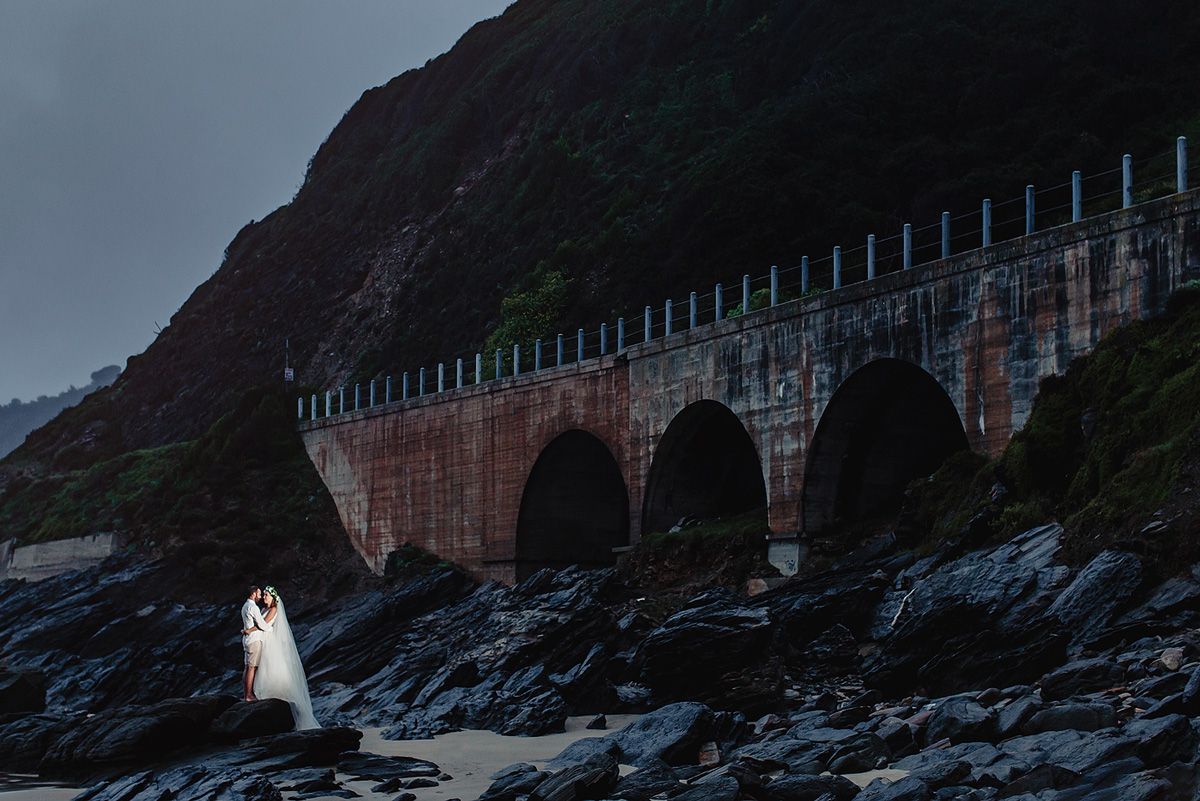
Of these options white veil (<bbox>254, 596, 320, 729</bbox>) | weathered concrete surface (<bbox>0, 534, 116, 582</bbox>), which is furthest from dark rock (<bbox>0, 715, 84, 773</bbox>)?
weathered concrete surface (<bbox>0, 534, 116, 582</bbox>)

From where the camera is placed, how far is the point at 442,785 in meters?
11.9

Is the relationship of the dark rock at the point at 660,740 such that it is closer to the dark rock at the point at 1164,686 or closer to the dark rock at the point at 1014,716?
the dark rock at the point at 1014,716

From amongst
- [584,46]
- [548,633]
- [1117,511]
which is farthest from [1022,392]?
[584,46]

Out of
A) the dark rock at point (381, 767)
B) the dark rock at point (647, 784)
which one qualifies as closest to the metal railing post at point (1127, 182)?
the dark rock at point (647, 784)

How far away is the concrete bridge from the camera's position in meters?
19.5

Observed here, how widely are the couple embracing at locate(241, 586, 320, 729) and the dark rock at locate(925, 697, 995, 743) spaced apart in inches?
267

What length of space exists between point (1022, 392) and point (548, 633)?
28.8 ft

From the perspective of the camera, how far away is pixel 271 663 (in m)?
13.8

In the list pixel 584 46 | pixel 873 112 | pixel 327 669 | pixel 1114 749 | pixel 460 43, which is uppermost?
pixel 460 43

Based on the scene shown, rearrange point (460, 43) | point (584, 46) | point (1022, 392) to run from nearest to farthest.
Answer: point (1022, 392), point (584, 46), point (460, 43)

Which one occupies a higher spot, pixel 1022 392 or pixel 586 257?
pixel 586 257

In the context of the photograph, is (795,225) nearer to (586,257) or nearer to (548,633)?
(586,257)

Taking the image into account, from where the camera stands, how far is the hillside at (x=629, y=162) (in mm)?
41219

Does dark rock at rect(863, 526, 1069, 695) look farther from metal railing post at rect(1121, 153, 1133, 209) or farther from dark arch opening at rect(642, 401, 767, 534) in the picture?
dark arch opening at rect(642, 401, 767, 534)
